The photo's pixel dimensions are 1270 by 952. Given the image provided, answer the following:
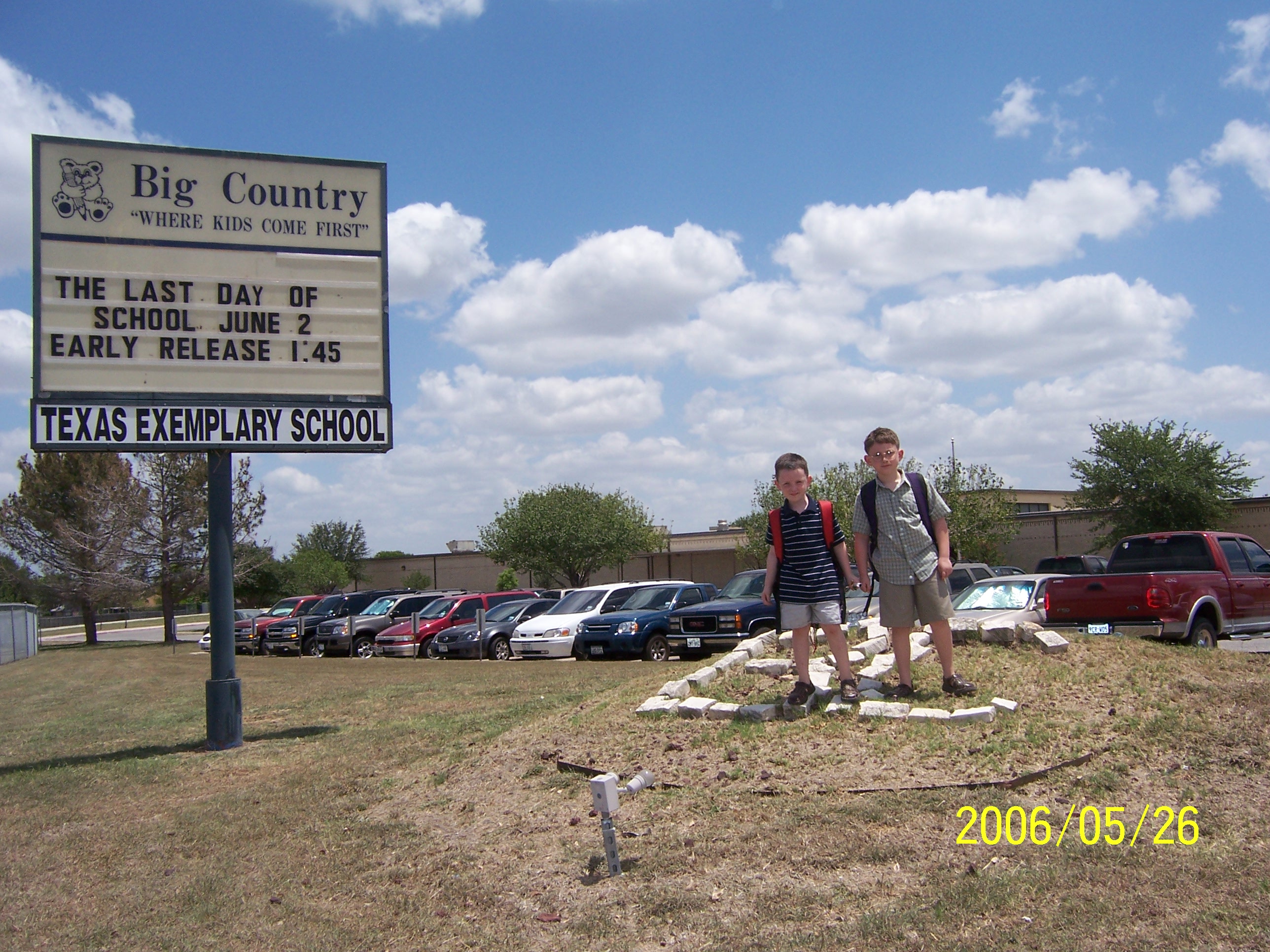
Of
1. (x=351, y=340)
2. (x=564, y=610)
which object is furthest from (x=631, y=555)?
(x=351, y=340)

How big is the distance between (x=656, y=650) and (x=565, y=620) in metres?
2.34

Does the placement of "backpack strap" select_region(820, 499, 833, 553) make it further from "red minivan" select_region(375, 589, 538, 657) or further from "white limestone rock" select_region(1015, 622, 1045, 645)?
"red minivan" select_region(375, 589, 538, 657)

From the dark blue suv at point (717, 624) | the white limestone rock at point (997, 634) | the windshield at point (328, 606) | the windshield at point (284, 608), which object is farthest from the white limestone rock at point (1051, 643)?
the windshield at point (284, 608)

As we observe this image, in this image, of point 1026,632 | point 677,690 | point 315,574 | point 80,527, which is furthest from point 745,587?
point 315,574

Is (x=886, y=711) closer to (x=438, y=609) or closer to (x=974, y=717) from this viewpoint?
(x=974, y=717)

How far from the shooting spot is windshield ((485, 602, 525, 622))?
22.0 m

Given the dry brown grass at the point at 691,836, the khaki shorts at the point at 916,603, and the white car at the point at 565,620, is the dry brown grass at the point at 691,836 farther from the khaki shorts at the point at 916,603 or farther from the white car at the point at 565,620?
the white car at the point at 565,620

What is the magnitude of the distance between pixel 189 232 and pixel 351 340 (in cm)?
166

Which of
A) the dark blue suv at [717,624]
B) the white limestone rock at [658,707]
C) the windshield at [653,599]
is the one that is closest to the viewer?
the white limestone rock at [658,707]

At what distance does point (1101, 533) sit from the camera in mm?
38344

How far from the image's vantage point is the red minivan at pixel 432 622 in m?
23.2

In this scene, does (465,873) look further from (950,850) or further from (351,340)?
(351,340)

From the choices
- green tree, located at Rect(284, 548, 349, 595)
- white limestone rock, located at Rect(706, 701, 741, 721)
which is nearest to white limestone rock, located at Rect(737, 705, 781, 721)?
white limestone rock, located at Rect(706, 701, 741, 721)
